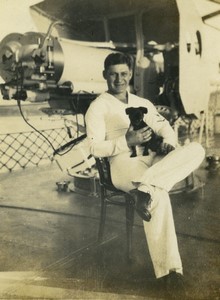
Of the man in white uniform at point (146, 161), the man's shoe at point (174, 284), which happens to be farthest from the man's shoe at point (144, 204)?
the man's shoe at point (174, 284)

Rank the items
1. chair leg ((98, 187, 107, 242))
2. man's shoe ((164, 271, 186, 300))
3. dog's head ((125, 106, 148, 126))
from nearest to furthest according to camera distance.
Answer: man's shoe ((164, 271, 186, 300)), dog's head ((125, 106, 148, 126)), chair leg ((98, 187, 107, 242))

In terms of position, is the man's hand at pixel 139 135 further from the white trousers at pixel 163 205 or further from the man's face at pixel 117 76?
the man's face at pixel 117 76

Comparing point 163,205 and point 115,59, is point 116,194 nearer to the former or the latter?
point 163,205

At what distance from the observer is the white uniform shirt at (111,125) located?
1646 mm

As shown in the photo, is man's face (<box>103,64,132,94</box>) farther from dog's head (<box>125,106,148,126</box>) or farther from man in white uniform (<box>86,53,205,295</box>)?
dog's head (<box>125,106,148,126</box>)

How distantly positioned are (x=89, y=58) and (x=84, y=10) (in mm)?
484

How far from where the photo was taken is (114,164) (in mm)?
1732

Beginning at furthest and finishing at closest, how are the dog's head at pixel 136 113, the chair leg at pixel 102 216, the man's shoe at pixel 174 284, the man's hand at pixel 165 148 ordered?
the chair leg at pixel 102 216 → the man's hand at pixel 165 148 → the dog's head at pixel 136 113 → the man's shoe at pixel 174 284

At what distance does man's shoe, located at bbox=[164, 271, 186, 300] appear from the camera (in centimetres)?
138

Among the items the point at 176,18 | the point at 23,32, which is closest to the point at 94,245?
the point at 23,32

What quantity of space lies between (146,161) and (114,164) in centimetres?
16

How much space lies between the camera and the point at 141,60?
288cm

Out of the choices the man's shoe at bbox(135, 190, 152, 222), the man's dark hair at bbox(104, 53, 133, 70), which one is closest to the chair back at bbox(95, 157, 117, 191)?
the man's shoe at bbox(135, 190, 152, 222)

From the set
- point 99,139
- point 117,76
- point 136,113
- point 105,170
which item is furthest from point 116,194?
point 117,76
